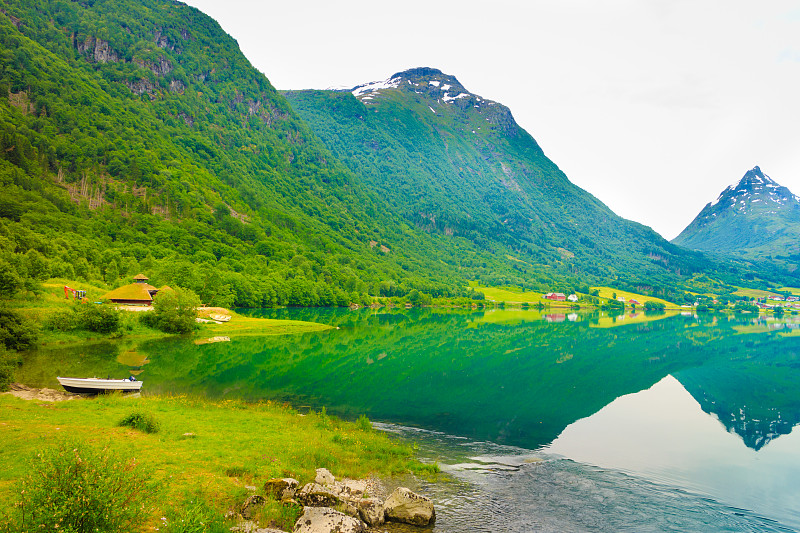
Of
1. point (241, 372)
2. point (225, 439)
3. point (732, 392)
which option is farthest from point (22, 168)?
→ point (732, 392)

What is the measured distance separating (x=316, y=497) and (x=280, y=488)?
1.33 meters

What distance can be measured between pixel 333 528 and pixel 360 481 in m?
5.58

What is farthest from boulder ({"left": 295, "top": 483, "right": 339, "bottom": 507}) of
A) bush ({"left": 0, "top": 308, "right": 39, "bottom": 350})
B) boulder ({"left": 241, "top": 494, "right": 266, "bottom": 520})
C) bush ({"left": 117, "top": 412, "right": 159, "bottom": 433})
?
bush ({"left": 0, "top": 308, "right": 39, "bottom": 350})

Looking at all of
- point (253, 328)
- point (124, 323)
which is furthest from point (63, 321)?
point (253, 328)

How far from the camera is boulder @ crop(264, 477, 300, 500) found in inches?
621

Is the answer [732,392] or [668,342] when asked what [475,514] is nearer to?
[732,392]

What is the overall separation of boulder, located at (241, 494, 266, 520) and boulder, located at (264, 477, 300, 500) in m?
0.77

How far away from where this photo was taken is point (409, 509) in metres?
16.5

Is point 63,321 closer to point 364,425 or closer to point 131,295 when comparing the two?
point 131,295

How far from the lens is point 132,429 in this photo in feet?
68.8

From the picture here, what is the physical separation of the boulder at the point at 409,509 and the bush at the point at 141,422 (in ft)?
39.0

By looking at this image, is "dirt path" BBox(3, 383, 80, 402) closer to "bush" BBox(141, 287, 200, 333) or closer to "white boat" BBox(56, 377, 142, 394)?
"white boat" BBox(56, 377, 142, 394)

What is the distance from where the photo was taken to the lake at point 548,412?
20328mm

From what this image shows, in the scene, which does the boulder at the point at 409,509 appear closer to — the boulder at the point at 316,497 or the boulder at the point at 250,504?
the boulder at the point at 316,497
